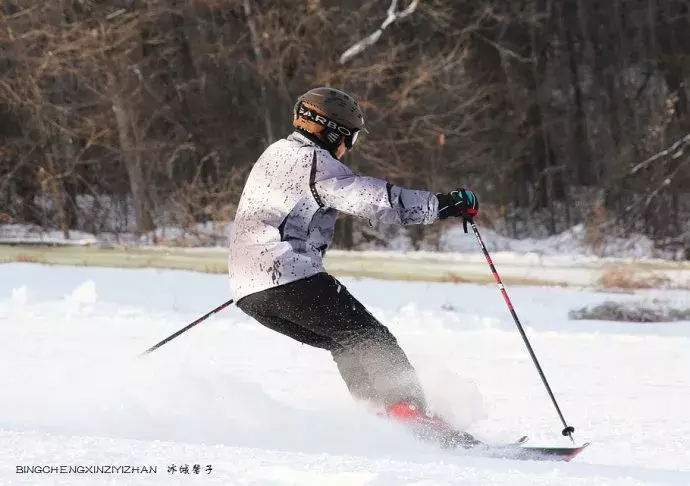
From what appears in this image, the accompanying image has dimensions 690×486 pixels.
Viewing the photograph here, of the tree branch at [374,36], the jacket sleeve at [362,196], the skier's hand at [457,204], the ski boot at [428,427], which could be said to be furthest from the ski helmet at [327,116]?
the tree branch at [374,36]

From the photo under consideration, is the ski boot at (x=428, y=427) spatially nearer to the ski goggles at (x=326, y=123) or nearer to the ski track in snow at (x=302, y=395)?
the ski track in snow at (x=302, y=395)

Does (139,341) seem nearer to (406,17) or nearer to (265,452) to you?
(265,452)

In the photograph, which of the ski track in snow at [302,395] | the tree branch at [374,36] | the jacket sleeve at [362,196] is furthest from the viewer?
the tree branch at [374,36]

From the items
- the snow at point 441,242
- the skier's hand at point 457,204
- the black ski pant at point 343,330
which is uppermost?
the skier's hand at point 457,204

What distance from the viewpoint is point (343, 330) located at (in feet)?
14.4

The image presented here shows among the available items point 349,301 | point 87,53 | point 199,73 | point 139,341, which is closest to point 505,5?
point 199,73

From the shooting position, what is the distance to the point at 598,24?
2539cm

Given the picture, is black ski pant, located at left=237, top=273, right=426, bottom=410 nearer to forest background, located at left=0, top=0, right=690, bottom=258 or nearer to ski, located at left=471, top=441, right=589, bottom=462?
ski, located at left=471, top=441, right=589, bottom=462

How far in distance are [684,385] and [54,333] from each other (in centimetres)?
404

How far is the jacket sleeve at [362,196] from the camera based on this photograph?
4.15 metres

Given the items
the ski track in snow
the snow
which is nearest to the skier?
the ski track in snow

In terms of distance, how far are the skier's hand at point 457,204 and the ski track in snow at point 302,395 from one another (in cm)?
90

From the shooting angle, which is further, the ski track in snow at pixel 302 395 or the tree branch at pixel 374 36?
the tree branch at pixel 374 36

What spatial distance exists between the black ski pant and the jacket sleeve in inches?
13.6
